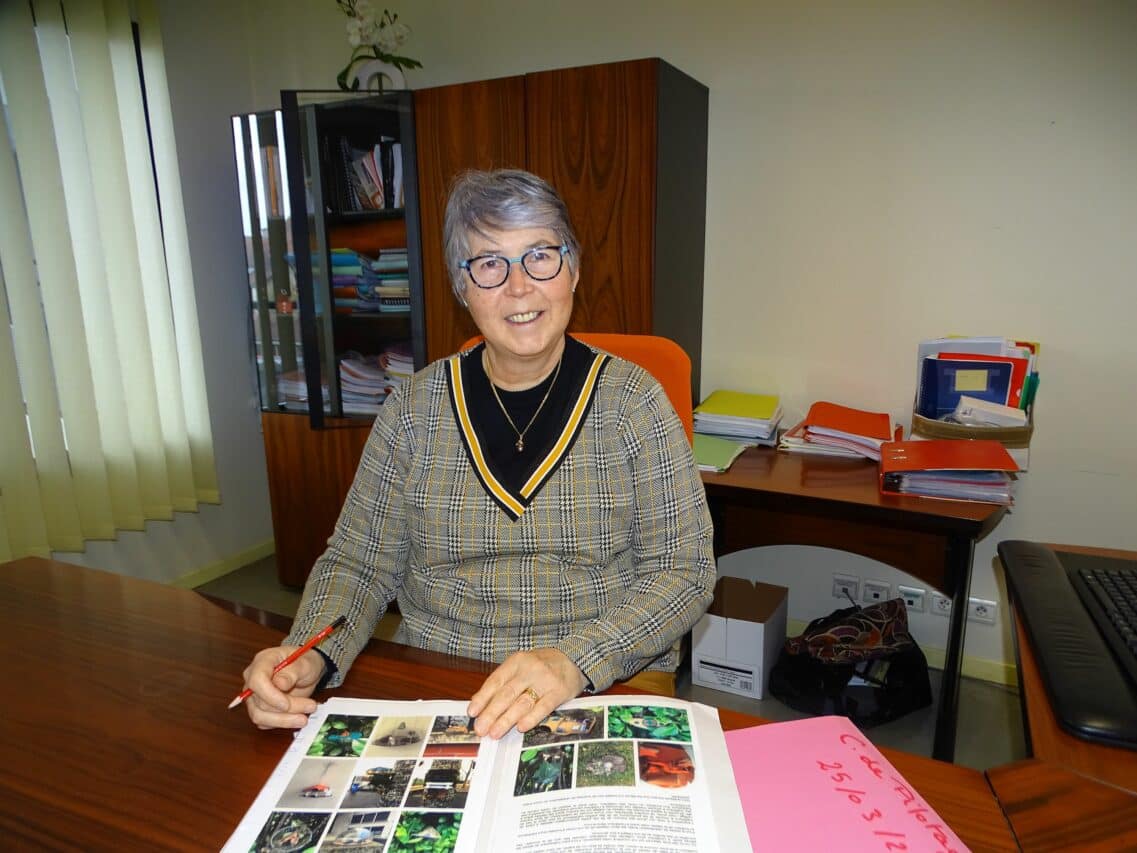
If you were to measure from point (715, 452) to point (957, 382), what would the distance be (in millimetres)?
639

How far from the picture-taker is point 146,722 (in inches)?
32.0

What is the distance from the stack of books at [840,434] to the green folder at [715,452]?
0.47 feet

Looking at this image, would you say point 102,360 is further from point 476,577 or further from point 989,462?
point 989,462

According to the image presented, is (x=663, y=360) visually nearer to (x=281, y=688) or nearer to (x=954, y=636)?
(x=281, y=688)

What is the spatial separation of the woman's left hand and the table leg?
45.7 inches

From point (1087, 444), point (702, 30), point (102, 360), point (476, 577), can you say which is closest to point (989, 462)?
point (1087, 444)

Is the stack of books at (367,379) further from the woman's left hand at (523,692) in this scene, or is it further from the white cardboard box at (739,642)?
the woman's left hand at (523,692)

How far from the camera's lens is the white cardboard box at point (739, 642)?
2238mm

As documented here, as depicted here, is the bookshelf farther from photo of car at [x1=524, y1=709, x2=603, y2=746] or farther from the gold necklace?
photo of car at [x1=524, y1=709, x2=603, y2=746]

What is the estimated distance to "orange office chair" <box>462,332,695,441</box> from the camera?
136 centimetres

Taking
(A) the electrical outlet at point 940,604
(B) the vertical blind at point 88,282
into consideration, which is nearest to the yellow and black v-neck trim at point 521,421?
(A) the electrical outlet at point 940,604

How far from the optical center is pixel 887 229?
2.21 m

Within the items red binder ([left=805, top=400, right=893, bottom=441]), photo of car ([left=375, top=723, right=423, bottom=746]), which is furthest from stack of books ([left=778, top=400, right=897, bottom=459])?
photo of car ([left=375, top=723, right=423, bottom=746])

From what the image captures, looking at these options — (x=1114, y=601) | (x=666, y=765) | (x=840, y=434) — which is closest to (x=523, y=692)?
(x=666, y=765)
